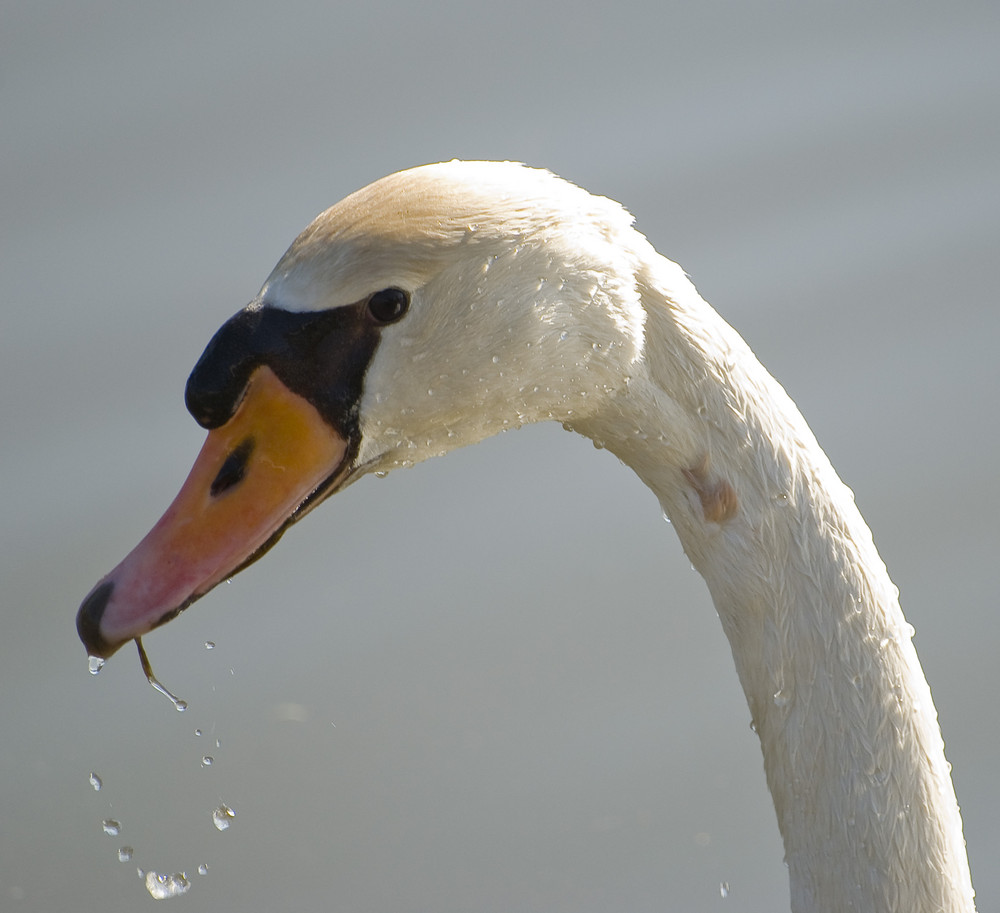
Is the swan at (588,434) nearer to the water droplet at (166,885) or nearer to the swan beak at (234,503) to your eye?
the swan beak at (234,503)

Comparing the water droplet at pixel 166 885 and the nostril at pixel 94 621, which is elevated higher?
the nostril at pixel 94 621

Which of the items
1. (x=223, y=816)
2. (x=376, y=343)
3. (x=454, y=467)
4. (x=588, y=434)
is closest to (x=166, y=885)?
(x=223, y=816)

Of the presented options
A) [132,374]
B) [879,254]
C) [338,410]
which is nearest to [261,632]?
[132,374]

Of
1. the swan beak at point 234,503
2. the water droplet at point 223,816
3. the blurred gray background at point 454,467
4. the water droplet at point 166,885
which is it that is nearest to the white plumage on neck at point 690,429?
the swan beak at point 234,503

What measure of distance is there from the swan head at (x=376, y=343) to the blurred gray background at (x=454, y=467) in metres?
1.71

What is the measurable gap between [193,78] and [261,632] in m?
2.23

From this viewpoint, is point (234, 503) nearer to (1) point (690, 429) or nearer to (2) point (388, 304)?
(2) point (388, 304)

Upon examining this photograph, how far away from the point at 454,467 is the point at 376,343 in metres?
2.26

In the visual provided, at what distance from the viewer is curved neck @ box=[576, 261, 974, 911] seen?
2.23 metres

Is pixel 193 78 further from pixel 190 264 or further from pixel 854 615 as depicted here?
pixel 854 615

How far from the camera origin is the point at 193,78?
5.04 meters

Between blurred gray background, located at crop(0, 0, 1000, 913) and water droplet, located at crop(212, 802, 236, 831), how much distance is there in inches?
1.6

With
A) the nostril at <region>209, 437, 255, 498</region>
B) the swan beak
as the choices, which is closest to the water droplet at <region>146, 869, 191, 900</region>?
the swan beak

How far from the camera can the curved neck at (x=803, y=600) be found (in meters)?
2.23
